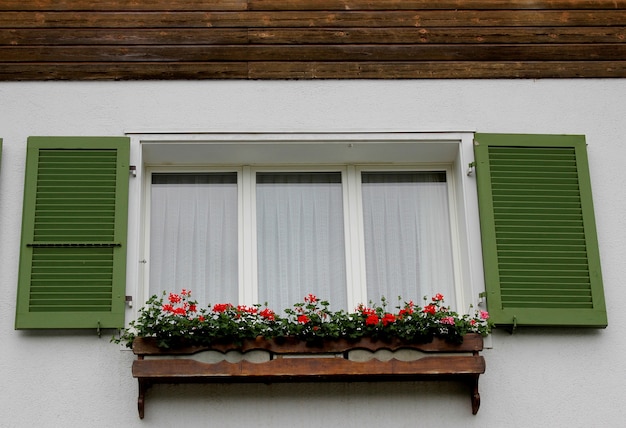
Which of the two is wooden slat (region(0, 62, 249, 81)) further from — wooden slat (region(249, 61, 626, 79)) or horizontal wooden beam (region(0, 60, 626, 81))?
wooden slat (region(249, 61, 626, 79))

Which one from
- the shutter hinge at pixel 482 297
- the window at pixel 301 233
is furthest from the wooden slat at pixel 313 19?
the shutter hinge at pixel 482 297

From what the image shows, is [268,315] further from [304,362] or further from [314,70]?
[314,70]

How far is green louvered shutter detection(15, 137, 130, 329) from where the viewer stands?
6637 millimetres

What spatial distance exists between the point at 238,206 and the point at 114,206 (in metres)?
0.88

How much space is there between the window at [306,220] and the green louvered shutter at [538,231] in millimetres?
258

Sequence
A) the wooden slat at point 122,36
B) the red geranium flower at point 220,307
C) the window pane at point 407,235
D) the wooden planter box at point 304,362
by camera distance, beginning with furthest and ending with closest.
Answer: the wooden slat at point 122,36
the window pane at point 407,235
the red geranium flower at point 220,307
the wooden planter box at point 304,362

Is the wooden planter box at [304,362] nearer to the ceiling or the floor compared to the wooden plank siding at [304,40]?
nearer to the floor

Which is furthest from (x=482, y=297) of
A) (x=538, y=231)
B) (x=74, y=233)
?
(x=74, y=233)

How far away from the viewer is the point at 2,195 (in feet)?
22.8

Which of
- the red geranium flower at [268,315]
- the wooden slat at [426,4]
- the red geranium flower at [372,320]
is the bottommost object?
the red geranium flower at [372,320]

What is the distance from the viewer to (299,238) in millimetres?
7348

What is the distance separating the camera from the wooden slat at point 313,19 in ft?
24.3

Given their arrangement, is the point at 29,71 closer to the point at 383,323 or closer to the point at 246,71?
the point at 246,71

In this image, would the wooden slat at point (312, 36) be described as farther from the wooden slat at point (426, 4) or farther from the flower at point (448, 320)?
the flower at point (448, 320)
